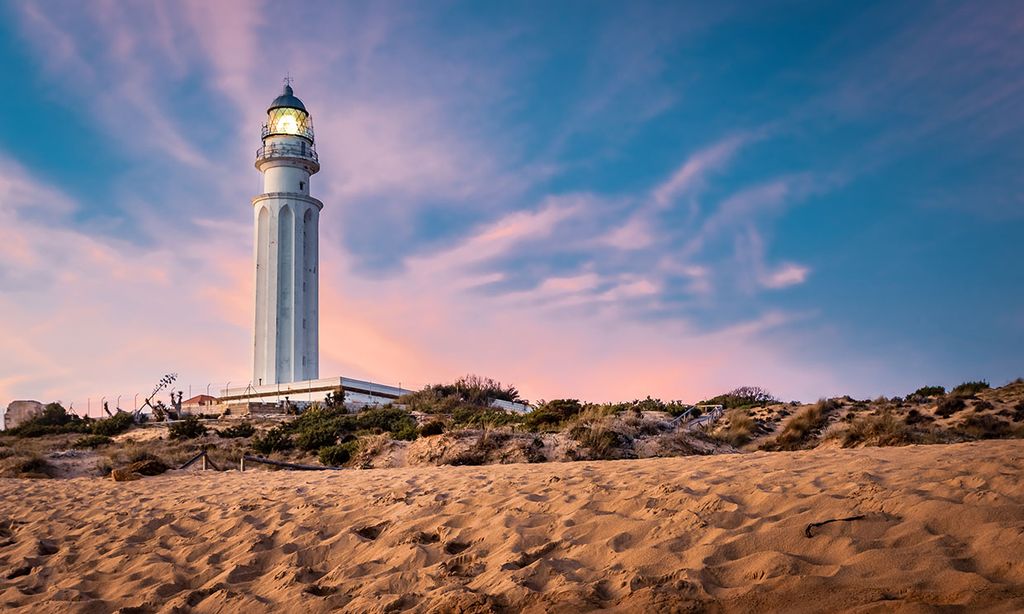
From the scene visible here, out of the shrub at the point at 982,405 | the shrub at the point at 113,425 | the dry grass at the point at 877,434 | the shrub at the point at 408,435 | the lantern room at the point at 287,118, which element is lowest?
the dry grass at the point at 877,434

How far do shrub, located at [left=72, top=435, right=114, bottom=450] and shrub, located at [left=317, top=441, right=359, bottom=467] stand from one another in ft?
36.6

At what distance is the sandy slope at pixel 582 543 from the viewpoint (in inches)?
183

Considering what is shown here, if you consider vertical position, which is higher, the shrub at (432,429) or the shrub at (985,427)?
the shrub at (432,429)

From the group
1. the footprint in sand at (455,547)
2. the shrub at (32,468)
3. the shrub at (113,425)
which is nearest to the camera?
the footprint in sand at (455,547)

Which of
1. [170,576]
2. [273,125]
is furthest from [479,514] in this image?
[273,125]

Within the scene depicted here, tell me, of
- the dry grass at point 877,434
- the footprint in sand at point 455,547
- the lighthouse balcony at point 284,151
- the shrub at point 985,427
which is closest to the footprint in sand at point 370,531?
the footprint in sand at point 455,547

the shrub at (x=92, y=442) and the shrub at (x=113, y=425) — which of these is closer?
the shrub at (x=92, y=442)

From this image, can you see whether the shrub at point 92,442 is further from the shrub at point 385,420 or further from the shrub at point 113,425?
the shrub at point 385,420

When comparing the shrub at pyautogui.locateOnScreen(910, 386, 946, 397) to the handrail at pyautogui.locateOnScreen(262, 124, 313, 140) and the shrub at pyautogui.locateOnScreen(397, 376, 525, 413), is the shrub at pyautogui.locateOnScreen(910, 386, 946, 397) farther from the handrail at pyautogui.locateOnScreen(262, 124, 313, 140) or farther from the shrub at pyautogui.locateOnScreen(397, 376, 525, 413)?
the handrail at pyautogui.locateOnScreen(262, 124, 313, 140)

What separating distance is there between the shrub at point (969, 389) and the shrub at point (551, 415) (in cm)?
→ 1128

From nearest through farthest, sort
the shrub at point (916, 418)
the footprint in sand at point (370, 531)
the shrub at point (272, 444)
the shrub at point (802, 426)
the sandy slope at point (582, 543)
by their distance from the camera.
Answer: the sandy slope at point (582, 543) < the footprint in sand at point (370, 531) < the shrub at point (802, 426) < the shrub at point (916, 418) < the shrub at point (272, 444)

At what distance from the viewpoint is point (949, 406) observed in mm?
21531

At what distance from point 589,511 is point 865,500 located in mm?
2256

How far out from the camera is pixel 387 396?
40.8 metres
